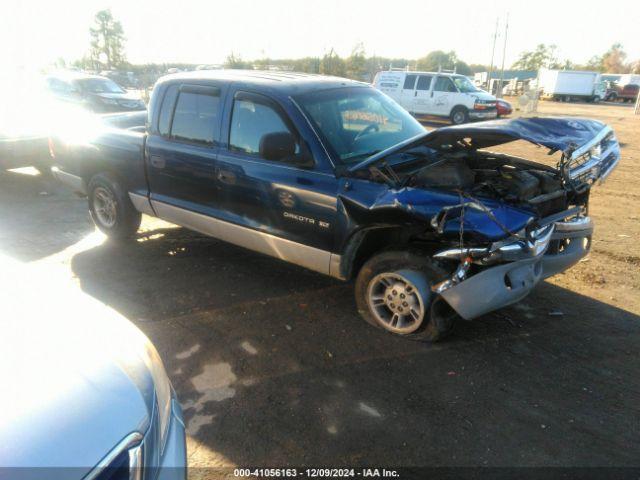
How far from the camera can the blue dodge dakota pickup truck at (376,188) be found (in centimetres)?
324

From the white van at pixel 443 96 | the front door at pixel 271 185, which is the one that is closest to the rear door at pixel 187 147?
the front door at pixel 271 185

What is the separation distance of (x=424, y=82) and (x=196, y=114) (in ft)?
50.9

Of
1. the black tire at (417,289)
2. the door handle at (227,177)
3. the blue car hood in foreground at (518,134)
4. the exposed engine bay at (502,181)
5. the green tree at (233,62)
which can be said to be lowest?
the black tire at (417,289)

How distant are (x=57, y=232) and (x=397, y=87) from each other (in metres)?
15.6

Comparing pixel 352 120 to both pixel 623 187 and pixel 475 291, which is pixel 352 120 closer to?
pixel 475 291

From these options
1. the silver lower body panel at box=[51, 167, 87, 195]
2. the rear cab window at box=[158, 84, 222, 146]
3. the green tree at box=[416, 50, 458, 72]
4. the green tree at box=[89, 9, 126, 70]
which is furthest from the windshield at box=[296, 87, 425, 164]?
the green tree at box=[416, 50, 458, 72]

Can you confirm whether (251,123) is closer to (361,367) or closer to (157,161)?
(157,161)

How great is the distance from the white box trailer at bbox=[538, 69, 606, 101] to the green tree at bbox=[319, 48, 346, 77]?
697 inches

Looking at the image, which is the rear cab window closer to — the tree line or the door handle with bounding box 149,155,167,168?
the door handle with bounding box 149,155,167,168

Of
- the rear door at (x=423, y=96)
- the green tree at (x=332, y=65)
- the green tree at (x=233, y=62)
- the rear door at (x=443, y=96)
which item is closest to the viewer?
the rear door at (x=443, y=96)

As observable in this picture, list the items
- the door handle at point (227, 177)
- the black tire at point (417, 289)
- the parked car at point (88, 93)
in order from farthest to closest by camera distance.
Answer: the parked car at point (88, 93) < the door handle at point (227, 177) < the black tire at point (417, 289)

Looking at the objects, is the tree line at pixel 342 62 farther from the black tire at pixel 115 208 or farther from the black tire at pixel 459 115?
the black tire at pixel 115 208

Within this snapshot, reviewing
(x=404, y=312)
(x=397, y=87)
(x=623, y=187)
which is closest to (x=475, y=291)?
(x=404, y=312)

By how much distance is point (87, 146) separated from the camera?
5.70 metres
